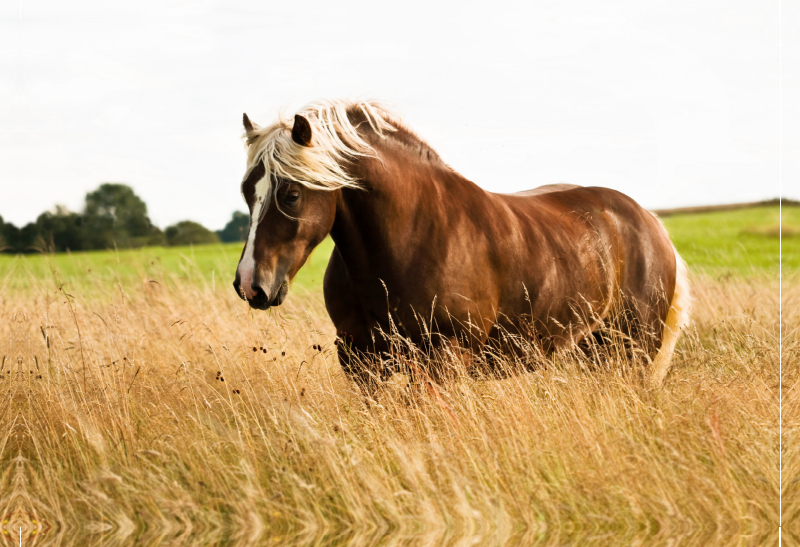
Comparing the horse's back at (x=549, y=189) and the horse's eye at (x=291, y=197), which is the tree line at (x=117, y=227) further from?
the horse's eye at (x=291, y=197)

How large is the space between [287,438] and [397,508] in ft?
2.56

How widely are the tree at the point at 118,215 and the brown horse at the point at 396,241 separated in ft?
50.2

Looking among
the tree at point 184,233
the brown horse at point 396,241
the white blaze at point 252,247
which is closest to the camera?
the white blaze at point 252,247

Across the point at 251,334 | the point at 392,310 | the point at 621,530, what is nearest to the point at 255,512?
the point at 392,310

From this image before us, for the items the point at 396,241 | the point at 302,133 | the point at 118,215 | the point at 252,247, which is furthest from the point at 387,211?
the point at 118,215

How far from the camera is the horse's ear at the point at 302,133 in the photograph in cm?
341

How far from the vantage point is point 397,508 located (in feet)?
10.1

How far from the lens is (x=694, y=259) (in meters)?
11.4

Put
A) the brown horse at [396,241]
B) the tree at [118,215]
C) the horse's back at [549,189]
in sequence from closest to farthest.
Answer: the brown horse at [396,241]
the horse's back at [549,189]
the tree at [118,215]

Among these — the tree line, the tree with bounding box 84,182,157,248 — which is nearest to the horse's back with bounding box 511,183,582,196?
the tree line

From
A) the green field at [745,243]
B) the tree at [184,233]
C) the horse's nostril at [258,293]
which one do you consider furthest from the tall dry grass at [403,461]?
the tree at [184,233]

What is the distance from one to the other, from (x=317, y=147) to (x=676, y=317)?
3762 mm

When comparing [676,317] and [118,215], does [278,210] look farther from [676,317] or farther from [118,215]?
[118,215]

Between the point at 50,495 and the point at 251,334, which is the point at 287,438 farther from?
the point at 251,334
